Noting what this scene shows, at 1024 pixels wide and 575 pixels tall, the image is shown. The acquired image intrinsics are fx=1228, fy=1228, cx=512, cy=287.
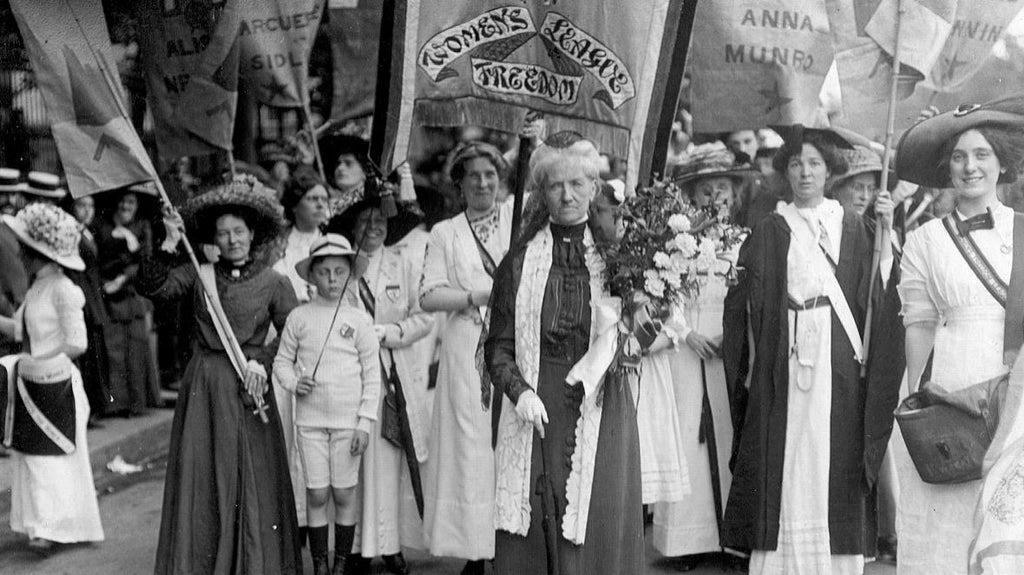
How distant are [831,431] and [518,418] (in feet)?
6.54

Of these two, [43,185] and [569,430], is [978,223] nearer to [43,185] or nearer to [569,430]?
[569,430]

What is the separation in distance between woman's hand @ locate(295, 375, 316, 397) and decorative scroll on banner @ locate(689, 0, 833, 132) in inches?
93.7

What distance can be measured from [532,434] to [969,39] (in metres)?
3.60

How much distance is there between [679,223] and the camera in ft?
15.6

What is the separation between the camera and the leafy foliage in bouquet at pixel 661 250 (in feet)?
15.6

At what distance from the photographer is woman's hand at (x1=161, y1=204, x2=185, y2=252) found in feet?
19.1

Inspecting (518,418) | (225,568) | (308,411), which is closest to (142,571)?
(225,568)

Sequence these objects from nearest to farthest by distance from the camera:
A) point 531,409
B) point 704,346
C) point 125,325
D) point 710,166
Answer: point 531,409 < point 704,346 < point 710,166 < point 125,325

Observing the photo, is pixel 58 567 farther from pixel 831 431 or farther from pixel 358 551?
pixel 831 431

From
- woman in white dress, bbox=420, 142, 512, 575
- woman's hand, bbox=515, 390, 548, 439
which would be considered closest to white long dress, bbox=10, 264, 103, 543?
woman in white dress, bbox=420, 142, 512, 575

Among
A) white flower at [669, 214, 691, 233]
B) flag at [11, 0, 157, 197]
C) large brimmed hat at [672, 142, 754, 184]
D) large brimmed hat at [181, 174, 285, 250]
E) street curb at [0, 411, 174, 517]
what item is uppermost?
flag at [11, 0, 157, 197]

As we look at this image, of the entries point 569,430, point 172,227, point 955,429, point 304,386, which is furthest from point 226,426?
point 955,429

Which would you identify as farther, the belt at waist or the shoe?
the shoe

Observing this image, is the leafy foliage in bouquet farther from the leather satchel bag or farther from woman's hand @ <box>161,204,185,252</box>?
woman's hand @ <box>161,204,185,252</box>
